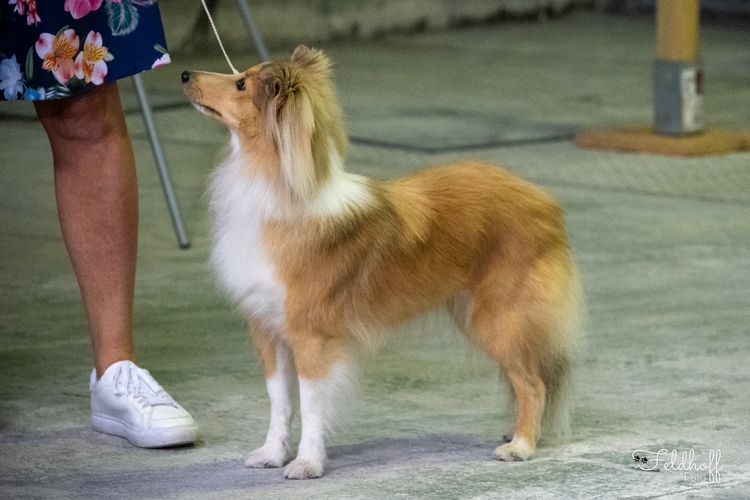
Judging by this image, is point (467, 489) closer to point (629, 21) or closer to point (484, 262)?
point (484, 262)

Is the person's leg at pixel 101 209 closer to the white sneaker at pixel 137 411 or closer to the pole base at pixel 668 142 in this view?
the white sneaker at pixel 137 411

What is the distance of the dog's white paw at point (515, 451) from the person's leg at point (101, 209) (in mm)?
1103

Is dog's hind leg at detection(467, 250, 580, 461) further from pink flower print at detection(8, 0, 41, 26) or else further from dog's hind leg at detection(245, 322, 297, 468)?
pink flower print at detection(8, 0, 41, 26)

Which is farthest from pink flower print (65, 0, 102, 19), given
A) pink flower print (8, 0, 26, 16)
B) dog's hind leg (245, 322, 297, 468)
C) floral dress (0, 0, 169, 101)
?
dog's hind leg (245, 322, 297, 468)

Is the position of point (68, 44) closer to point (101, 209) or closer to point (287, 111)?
point (101, 209)

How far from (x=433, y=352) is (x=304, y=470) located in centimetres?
116

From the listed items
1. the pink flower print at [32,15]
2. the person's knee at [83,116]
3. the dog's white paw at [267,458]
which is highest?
the pink flower print at [32,15]

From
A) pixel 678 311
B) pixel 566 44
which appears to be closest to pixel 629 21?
pixel 566 44

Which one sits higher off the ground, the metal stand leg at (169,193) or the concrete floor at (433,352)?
the metal stand leg at (169,193)

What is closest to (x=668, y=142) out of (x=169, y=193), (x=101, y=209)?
(x=169, y=193)

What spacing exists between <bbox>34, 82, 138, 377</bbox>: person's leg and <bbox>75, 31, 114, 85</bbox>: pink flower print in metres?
0.10

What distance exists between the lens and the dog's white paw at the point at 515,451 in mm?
3199

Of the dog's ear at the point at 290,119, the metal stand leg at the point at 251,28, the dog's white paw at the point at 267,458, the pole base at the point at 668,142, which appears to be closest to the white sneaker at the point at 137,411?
the dog's white paw at the point at 267,458

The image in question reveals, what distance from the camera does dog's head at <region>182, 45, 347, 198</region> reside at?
116 inches
